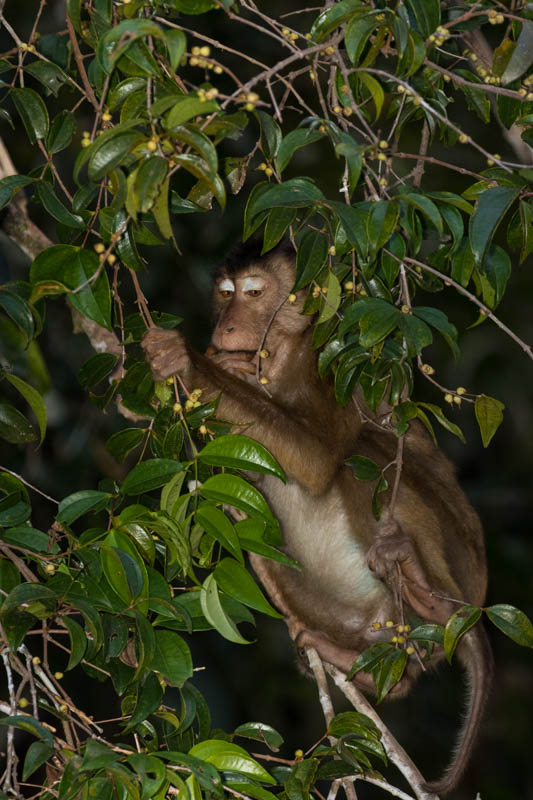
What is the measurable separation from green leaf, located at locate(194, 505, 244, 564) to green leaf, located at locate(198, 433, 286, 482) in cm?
11

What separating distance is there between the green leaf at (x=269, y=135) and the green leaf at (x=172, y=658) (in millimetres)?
927

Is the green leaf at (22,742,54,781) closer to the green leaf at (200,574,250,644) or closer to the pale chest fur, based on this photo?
the green leaf at (200,574,250,644)

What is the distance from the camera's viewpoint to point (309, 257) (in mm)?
1997

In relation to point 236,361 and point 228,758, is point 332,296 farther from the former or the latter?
point 236,361

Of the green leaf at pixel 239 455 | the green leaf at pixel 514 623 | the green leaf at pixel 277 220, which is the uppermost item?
the green leaf at pixel 277 220

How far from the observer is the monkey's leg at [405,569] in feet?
10.1

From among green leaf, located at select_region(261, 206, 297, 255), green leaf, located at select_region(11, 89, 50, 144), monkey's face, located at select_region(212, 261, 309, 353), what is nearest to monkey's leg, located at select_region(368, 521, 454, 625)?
monkey's face, located at select_region(212, 261, 309, 353)

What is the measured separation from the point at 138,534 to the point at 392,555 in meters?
1.35

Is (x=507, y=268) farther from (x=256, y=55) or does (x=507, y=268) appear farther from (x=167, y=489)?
(x=256, y=55)

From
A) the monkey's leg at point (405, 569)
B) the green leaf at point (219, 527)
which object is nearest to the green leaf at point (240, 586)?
the green leaf at point (219, 527)

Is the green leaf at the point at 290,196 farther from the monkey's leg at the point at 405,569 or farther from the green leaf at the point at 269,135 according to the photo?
the monkey's leg at the point at 405,569

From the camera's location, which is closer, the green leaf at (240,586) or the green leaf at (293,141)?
the green leaf at (293,141)

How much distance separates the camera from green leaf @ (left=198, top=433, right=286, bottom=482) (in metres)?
1.96

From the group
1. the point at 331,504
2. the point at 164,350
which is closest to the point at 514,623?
the point at 164,350
